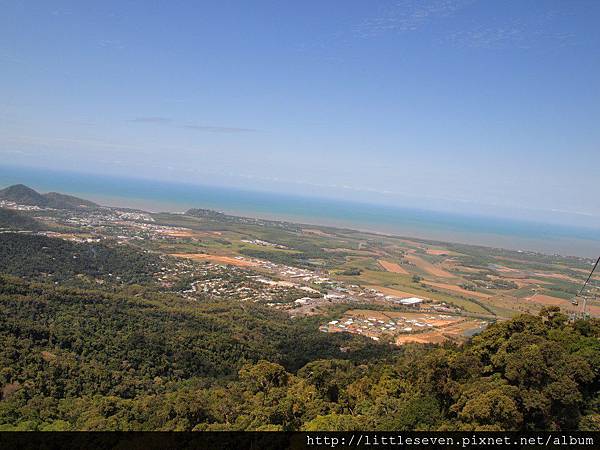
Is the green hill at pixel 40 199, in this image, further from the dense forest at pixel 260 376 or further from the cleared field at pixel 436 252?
the cleared field at pixel 436 252

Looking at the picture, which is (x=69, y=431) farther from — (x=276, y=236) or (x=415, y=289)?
(x=276, y=236)

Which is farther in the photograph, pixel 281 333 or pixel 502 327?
pixel 281 333

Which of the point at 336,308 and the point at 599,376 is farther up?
the point at 599,376

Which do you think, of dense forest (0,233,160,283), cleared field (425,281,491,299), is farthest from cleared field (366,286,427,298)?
dense forest (0,233,160,283)

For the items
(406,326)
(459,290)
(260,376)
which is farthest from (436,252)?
(260,376)

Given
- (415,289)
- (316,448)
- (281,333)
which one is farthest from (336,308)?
(316,448)
